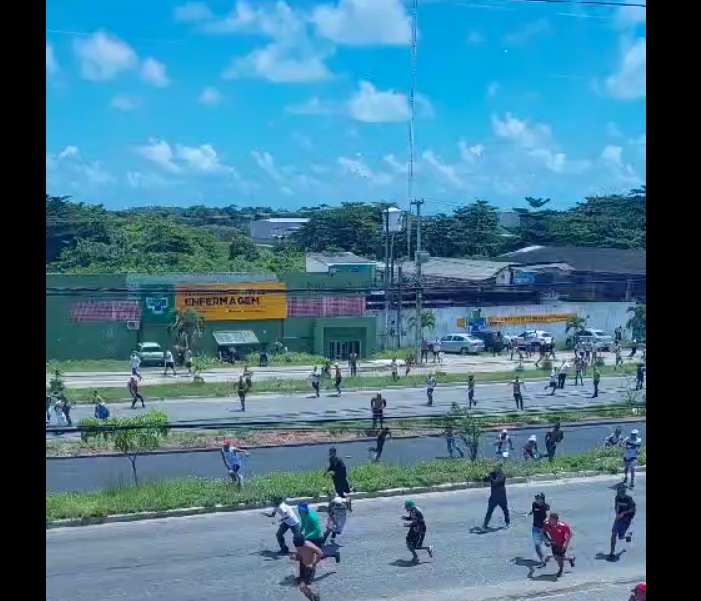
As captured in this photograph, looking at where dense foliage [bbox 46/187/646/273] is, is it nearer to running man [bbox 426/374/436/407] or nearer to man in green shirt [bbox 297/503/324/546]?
running man [bbox 426/374/436/407]

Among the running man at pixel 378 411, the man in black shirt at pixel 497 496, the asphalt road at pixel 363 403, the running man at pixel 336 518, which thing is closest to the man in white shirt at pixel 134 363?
the asphalt road at pixel 363 403

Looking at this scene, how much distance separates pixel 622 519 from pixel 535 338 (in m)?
2.58

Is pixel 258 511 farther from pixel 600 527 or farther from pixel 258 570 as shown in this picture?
pixel 600 527

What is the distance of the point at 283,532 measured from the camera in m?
4.41

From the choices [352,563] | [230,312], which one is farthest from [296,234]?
[352,563]

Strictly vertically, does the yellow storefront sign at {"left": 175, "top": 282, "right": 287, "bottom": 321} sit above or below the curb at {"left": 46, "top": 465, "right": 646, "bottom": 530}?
above

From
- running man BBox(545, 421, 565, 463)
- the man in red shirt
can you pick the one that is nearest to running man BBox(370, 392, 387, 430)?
running man BBox(545, 421, 565, 463)

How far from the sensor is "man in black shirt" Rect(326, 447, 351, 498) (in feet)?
17.0

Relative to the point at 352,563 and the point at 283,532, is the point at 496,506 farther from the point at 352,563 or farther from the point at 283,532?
the point at 283,532

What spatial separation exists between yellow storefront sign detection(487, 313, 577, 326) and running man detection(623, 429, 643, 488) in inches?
55.4

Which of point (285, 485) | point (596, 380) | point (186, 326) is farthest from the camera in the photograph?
point (596, 380)

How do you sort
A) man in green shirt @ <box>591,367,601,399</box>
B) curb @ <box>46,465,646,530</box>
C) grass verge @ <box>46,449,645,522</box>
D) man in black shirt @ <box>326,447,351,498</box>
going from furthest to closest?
man in green shirt @ <box>591,367,601,399</box>, man in black shirt @ <box>326,447,351,498</box>, grass verge @ <box>46,449,645,522</box>, curb @ <box>46,465,646,530</box>
